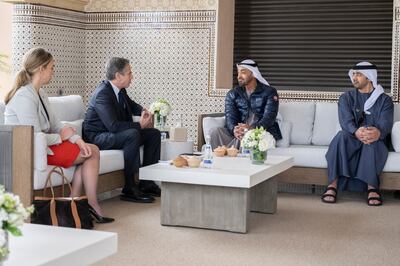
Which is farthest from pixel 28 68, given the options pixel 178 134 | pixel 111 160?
pixel 178 134

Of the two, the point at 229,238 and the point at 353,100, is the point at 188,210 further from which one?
the point at 353,100

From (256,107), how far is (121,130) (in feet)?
5.90

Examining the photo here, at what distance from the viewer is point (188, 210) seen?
5898mm

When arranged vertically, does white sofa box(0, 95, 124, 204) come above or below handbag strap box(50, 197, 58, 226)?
above

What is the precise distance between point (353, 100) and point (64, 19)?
13.4ft

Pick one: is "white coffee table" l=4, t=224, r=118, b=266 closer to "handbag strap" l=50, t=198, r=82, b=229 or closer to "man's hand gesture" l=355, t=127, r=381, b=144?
"handbag strap" l=50, t=198, r=82, b=229

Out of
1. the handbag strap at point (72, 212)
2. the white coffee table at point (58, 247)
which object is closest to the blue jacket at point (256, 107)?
the handbag strap at point (72, 212)

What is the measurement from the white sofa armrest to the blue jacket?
2.95 meters

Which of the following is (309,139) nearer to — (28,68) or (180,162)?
(180,162)

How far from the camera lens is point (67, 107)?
25.0 feet

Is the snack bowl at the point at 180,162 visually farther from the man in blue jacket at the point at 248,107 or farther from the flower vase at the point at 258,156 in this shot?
the man in blue jacket at the point at 248,107

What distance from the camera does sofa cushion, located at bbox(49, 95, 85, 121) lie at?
7445 mm

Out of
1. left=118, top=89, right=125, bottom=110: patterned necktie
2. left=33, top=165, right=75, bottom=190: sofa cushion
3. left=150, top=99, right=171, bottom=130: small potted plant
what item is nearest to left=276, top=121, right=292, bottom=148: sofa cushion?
left=150, top=99, right=171, bottom=130: small potted plant

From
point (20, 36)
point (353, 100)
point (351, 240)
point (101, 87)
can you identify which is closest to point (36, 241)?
point (351, 240)
